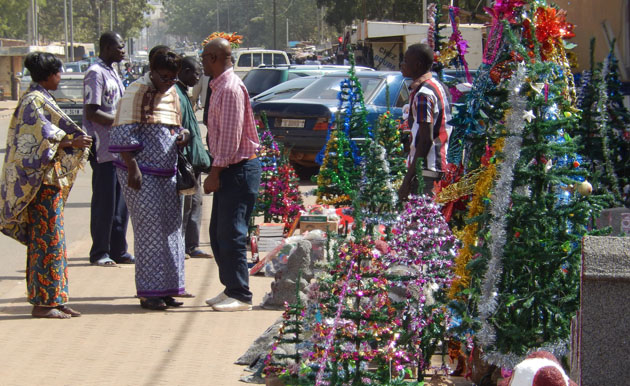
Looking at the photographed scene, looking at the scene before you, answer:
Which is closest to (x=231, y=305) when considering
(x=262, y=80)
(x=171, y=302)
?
(x=171, y=302)

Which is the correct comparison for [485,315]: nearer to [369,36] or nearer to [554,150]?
[554,150]

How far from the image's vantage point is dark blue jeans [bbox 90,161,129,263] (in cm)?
783

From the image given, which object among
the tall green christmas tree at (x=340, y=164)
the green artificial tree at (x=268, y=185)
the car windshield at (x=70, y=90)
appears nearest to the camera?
the green artificial tree at (x=268, y=185)

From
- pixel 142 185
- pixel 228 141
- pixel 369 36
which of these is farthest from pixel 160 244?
pixel 369 36

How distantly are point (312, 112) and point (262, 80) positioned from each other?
25.2 ft

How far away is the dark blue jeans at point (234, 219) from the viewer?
6238 mm

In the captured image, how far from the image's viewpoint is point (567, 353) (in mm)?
4176

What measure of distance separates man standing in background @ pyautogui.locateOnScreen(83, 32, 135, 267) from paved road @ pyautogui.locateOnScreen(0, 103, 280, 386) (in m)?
0.31

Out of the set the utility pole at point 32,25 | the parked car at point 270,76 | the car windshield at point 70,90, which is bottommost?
the car windshield at point 70,90

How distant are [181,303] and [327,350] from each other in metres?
3.01

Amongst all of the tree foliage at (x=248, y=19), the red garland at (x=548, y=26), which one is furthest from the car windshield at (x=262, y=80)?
the tree foliage at (x=248, y=19)

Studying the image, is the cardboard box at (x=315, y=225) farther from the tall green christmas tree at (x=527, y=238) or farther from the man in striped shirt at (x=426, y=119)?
the tall green christmas tree at (x=527, y=238)

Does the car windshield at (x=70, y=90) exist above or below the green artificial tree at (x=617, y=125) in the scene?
above

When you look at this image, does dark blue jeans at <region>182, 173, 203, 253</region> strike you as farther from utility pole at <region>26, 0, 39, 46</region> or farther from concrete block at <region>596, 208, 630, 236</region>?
utility pole at <region>26, 0, 39, 46</region>
